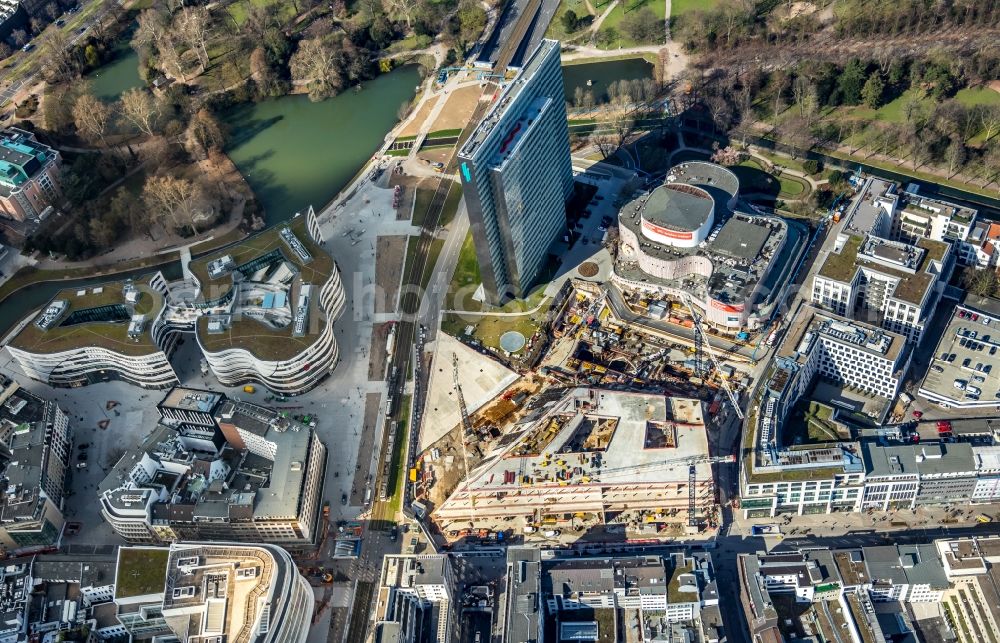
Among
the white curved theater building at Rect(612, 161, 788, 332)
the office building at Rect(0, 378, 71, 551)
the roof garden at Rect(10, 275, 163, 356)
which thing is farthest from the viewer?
the roof garden at Rect(10, 275, 163, 356)

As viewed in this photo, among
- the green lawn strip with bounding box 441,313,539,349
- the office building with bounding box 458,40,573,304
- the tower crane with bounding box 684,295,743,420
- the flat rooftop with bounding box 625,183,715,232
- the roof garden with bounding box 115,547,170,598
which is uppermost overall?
the office building with bounding box 458,40,573,304

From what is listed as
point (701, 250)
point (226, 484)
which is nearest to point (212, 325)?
point (226, 484)

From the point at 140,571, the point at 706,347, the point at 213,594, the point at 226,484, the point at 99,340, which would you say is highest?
the point at 99,340

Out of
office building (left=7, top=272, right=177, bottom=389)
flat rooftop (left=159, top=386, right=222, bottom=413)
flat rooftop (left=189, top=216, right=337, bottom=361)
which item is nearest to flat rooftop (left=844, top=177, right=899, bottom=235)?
flat rooftop (left=189, top=216, right=337, bottom=361)

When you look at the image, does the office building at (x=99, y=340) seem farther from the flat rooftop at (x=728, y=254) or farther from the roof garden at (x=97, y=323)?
the flat rooftop at (x=728, y=254)

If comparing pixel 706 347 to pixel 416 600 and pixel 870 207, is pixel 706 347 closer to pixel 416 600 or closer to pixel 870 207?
pixel 870 207

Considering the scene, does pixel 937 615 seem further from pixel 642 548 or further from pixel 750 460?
pixel 642 548

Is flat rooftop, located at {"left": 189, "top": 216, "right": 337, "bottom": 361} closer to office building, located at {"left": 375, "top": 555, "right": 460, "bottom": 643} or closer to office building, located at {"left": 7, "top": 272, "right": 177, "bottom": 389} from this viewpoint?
office building, located at {"left": 7, "top": 272, "right": 177, "bottom": 389}
